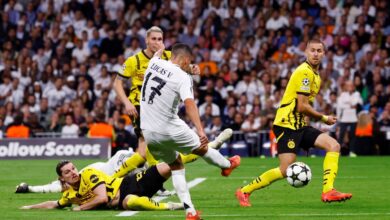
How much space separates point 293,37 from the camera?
3012 cm

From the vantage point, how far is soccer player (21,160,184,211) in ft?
42.7

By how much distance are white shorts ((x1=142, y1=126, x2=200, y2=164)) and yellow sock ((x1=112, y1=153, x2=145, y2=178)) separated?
322 centimetres

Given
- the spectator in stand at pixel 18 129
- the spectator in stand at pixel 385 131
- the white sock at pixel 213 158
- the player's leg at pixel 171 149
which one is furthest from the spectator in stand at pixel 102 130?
the player's leg at pixel 171 149

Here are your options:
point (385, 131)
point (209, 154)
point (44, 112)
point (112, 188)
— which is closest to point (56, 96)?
point (44, 112)

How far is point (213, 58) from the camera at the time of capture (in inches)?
1201

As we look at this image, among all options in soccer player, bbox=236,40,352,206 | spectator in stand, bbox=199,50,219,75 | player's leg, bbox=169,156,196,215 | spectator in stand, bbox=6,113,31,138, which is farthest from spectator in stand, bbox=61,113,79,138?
player's leg, bbox=169,156,196,215

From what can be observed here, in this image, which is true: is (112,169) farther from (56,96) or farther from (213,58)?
(213,58)

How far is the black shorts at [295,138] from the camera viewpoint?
13.5 metres

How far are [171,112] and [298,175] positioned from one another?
2200 mm

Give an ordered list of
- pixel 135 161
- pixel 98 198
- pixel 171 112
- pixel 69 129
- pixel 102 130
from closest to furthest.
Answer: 1. pixel 171 112
2. pixel 98 198
3. pixel 135 161
4. pixel 102 130
5. pixel 69 129

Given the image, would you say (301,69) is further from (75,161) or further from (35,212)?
(75,161)

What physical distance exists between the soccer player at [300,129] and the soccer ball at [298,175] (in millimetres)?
134

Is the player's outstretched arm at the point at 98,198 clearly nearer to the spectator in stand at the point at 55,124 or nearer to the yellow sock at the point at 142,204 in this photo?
the yellow sock at the point at 142,204

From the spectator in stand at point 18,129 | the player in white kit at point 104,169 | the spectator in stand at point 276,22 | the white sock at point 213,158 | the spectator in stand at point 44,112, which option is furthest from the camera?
the spectator in stand at point 276,22
